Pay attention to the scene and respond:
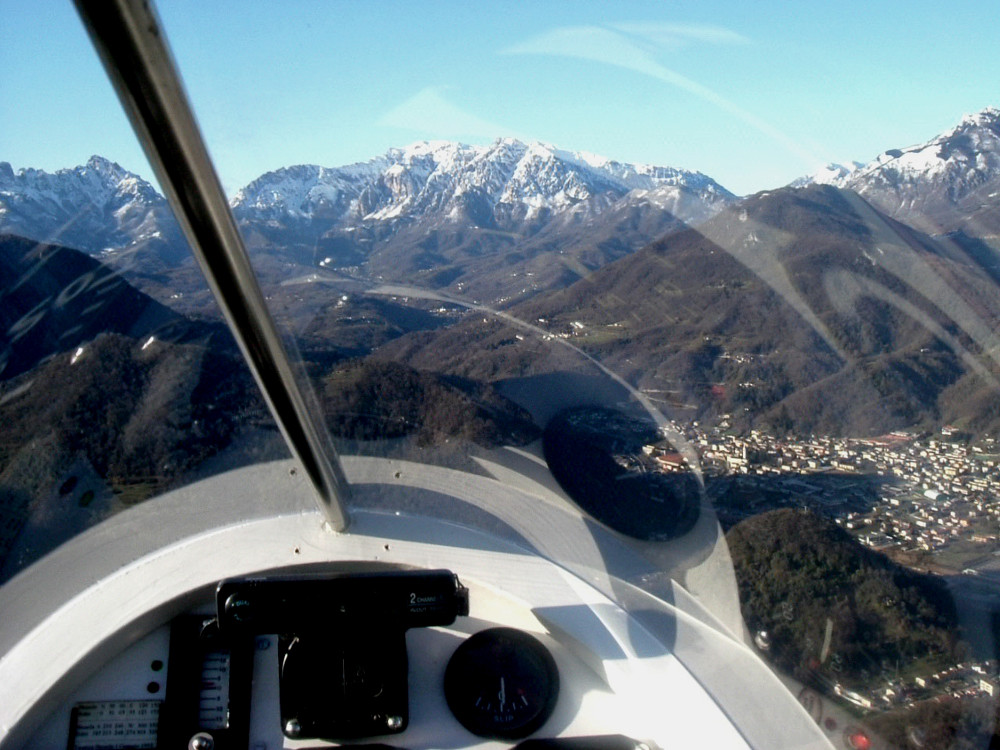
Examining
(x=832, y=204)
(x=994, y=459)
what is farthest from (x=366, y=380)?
(x=832, y=204)

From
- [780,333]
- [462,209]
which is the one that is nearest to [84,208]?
[780,333]

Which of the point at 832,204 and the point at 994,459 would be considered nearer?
the point at 994,459

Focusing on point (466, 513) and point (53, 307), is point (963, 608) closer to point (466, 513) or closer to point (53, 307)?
point (466, 513)

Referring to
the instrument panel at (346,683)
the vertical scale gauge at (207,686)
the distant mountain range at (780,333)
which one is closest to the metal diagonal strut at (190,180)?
the instrument panel at (346,683)

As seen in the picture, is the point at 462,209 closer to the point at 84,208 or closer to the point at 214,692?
the point at 84,208

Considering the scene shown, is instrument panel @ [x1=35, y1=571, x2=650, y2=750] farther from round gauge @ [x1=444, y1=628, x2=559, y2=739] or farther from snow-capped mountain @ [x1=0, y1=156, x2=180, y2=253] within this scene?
snow-capped mountain @ [x1=0, y1=156, x2=180, y2=253]

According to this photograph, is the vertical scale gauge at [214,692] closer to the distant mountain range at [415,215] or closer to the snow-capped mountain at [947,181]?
the distant mountain range at [415,215]

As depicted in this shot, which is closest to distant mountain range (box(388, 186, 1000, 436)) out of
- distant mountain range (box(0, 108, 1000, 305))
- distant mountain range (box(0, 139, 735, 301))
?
distant mountain range (box(0, 108, 1000, 305))
